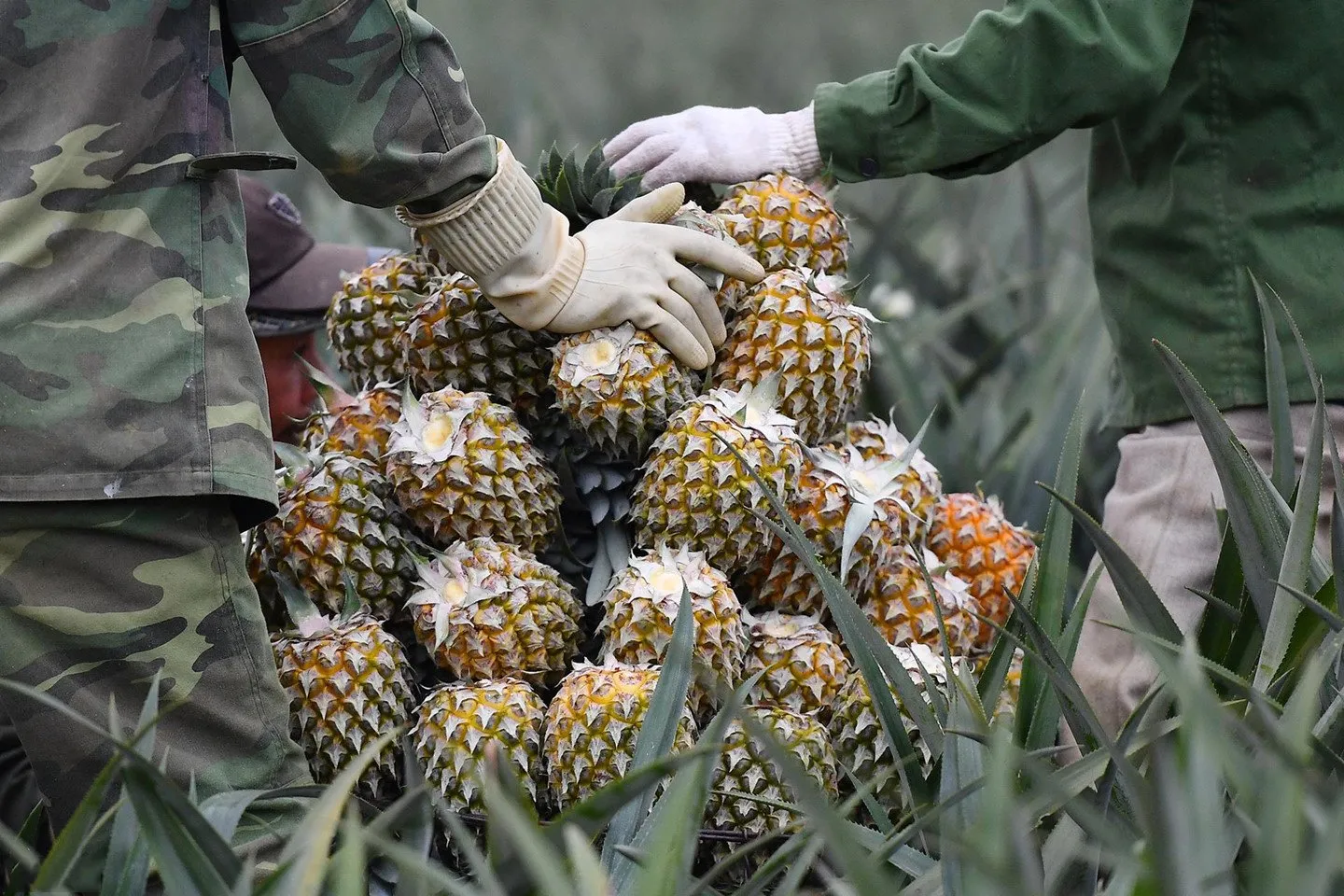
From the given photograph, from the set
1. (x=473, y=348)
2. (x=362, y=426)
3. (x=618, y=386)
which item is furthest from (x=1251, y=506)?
(x=362, y=426)

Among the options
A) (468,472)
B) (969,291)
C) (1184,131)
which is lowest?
(969,291)

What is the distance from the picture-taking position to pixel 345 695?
4.43ft

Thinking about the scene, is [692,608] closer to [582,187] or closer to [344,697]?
[344,697]

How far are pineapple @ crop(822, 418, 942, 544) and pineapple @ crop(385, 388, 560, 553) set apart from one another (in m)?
0.37

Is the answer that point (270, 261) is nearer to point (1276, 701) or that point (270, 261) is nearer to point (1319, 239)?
point (1319, 239)

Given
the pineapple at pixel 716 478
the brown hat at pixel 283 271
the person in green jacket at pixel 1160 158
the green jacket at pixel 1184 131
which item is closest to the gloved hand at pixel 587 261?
the pineapple at pixel 716 478

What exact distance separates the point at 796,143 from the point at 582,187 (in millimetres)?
299

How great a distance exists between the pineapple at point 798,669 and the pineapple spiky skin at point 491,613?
22 cm

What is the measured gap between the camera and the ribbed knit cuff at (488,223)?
138 cm

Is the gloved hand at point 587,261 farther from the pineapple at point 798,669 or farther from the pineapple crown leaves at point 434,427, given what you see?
the pineapple at point 798,669

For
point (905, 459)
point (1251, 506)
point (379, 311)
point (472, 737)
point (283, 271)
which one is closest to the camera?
point (1251, 506)

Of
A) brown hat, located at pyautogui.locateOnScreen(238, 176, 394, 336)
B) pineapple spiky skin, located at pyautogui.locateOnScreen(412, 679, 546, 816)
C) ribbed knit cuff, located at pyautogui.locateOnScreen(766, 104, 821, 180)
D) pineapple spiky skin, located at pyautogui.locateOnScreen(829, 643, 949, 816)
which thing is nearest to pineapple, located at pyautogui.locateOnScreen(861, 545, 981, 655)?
pineapple spiky skin, located at pyautogui.locateOnScreen(829, 643, 949, 816)

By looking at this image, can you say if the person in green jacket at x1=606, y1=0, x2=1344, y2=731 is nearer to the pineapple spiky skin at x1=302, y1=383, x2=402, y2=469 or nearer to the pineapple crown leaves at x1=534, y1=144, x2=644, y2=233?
the pineapple crown leaves at x1=534, y1=144, x2=644, y2=233

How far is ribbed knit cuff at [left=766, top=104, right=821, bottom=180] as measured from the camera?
5.58 ft
